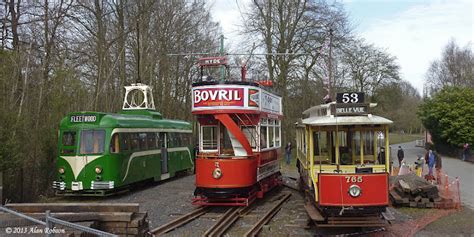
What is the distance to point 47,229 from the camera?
590cm

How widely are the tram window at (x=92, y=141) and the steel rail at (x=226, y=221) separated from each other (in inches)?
191

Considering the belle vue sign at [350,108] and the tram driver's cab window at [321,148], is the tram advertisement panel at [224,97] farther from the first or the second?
the belle vue sign at [350,108]

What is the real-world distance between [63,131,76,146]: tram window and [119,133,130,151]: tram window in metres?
1.43

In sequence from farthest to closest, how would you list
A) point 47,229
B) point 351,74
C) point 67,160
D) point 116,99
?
point 351,74 → point 116,99 → point 67,160 → point 47,229

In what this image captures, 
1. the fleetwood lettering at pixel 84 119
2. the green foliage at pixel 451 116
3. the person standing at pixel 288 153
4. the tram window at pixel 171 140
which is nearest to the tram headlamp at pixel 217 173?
the fleetwood lettering at pixel 84 119

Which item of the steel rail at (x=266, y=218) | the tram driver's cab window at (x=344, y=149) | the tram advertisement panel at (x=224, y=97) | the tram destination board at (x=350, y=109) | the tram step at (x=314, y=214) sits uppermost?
the tram advertisement panel at (x=224, y=97)

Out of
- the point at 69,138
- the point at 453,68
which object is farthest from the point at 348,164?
the point at 453,68

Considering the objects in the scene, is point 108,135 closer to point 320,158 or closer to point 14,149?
point 14,149

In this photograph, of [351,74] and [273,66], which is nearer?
[273,66]

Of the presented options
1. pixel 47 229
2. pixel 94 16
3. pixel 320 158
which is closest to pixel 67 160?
pixel 320 158

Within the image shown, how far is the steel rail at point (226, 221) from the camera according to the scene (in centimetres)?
1025

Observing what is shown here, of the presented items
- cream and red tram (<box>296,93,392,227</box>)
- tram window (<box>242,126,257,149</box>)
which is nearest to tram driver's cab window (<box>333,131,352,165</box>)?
cream and red tram (<box>296,93,392,227</box>)

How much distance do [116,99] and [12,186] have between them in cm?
1045

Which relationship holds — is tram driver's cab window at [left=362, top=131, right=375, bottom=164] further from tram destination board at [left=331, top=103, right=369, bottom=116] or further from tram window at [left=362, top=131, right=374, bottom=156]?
tram destination board at [left=331, top=103, right=369, bottom=116]
